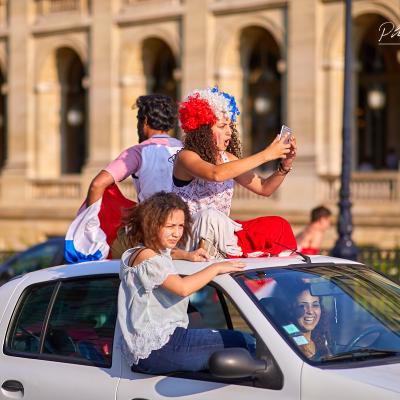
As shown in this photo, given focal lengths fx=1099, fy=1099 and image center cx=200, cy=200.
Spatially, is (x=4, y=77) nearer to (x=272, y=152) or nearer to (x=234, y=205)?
(x=234, y=205)

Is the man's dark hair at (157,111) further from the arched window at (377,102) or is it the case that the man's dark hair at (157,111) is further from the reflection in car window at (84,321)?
the arched window at (377,102)

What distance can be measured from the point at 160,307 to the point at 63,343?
32.0 inches

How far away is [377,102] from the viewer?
29438mm

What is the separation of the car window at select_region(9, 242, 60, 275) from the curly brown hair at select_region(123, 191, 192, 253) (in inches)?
405

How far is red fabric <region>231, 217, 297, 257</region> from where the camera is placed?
20.8 feet

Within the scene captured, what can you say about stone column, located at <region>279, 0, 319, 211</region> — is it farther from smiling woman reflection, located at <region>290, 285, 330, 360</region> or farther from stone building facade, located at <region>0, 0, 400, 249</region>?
smiling woman reflection, located at <region>290, 285, 330, 360</region>

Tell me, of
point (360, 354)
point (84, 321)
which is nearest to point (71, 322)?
point (84, 321)

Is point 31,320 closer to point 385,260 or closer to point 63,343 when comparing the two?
point 63,343

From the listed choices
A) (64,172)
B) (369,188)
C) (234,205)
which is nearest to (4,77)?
(64,172)

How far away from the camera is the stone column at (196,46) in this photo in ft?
96.9

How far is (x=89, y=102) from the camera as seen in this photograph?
106ft

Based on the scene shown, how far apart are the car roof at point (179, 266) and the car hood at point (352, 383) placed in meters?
0.81

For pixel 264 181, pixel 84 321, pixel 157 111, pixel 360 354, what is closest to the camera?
pixel 360 354

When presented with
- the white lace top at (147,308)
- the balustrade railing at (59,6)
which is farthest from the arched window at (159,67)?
the white lace top at (147,308)
